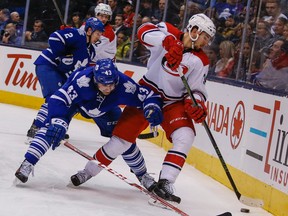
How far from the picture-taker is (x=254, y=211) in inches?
197

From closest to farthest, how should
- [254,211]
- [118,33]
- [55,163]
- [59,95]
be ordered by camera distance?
1. [59,95]
2. [254,211]
3. [55,163]
4. [118,33]

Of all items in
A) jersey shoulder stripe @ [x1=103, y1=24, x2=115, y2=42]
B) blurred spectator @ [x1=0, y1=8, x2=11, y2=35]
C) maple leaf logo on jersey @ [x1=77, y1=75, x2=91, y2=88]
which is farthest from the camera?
blurred spectator @ [x1=0, y1=8, x2=11, y2=35]

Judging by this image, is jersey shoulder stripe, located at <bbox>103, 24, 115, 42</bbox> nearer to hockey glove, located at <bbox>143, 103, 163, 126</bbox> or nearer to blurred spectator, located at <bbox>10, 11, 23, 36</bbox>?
blurred spectator, located at <bbox>10, 11, 23, 36</bbox>

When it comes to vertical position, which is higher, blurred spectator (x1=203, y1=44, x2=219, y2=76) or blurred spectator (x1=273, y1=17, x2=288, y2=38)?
blurred spectator (x1=273, y1=17, x2=288, y2=38)

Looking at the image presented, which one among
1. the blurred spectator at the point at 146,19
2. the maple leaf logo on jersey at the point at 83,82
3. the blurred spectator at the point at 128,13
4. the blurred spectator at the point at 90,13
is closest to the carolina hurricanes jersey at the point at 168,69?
the maple leaf logo on jersey at the point at 83,82

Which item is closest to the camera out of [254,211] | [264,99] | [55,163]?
[254,211]

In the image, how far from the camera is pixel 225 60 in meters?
7.01

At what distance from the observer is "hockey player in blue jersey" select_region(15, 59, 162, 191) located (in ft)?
14.8

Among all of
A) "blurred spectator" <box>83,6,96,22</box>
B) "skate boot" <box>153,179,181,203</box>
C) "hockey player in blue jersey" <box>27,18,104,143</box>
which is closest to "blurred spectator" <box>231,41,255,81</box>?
"hockey player in blue jersey" <box>27,18,104,143</box>

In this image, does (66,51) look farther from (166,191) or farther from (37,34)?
(37,34)

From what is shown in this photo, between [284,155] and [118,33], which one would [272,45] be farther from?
[118,33]

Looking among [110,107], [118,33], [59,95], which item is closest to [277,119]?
[110,107]

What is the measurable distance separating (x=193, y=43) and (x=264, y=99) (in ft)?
2.63

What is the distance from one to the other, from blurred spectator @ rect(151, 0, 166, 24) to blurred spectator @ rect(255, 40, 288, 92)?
10.6ft
